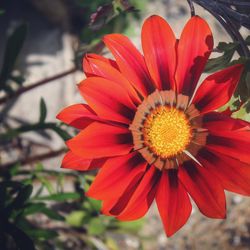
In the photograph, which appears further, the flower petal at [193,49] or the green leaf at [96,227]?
the green leaf at [96,227]

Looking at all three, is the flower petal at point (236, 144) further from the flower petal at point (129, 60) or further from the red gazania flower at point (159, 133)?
the flower petal at point (129, 60)

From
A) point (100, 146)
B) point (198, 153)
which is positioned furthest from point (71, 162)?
point (198, 153)

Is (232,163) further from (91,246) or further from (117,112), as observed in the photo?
(91,246)

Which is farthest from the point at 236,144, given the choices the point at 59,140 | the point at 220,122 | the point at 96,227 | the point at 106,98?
the point at 59,140

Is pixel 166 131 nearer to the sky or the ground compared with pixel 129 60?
nearer to the ground

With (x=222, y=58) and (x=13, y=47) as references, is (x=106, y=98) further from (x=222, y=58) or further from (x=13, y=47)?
(x=13, y=47)

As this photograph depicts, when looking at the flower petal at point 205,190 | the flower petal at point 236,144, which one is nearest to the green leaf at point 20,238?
the flower petal at point 205,190

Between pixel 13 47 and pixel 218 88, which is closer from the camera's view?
pixel 218 88
